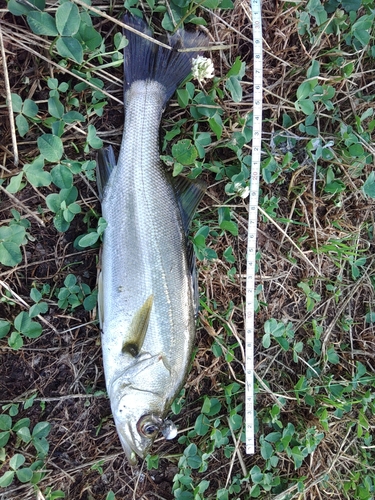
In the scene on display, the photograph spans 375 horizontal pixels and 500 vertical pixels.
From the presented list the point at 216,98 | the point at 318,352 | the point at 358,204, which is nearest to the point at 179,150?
the point at 216,98

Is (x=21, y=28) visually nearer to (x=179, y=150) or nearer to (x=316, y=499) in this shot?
(x=179, y=150)

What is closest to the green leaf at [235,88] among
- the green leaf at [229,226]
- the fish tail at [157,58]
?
the fish tail at [157,58]

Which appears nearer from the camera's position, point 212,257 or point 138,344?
point 138,344

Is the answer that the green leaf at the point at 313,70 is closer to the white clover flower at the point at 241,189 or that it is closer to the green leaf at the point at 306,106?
the green leaf at the point at 306,106

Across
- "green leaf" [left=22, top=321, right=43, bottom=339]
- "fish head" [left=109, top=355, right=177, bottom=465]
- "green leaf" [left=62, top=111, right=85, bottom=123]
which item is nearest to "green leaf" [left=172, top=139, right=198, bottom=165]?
"green leaf" [left=62, top=111, right=85, bottom=123]

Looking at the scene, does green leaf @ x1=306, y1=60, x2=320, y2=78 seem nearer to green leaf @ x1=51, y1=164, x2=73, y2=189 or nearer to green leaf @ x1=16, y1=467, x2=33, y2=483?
green leaf @ x1=51, y1=164, x2=73, y2=189
